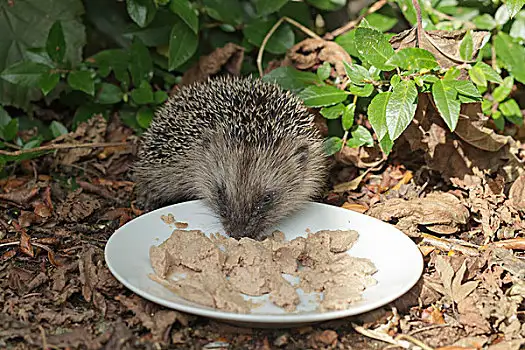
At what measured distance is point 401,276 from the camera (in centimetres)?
210

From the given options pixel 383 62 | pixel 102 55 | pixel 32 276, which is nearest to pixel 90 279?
pixel 32 276

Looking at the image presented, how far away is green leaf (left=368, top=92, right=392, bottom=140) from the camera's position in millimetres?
2365

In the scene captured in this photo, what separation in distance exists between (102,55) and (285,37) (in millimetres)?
989

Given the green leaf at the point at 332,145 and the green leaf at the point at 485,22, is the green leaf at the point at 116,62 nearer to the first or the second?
the green leaf at the point at 332,145

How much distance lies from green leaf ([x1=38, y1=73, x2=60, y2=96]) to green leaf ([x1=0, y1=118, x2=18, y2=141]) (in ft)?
0.68

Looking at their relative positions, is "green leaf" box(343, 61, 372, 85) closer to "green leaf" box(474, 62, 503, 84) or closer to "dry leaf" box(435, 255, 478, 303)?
"green leaf" box(474, 62, 503, 84)

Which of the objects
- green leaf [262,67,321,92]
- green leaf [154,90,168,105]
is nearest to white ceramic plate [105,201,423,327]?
green leaf [262,67,321,92]

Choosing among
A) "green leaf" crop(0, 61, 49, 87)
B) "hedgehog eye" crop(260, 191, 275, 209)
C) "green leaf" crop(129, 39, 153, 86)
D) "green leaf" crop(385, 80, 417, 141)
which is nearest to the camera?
Answer: "green leaf" crop(385, 80, 417, 141)

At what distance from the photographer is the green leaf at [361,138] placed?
2879 millimetres

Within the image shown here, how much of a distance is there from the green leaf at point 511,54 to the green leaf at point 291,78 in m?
0.93

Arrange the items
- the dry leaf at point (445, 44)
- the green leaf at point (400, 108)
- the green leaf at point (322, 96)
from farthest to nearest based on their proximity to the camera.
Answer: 1. the green leaf at point (322, 96)
2. the dry leaf at point (445, 44)
3. the green leaf at point (400, 108)

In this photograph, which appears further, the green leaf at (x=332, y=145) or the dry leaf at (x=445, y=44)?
the green leaf at (x=332, y=145)

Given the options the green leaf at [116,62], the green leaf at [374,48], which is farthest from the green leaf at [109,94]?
the green leaf at [374,48]

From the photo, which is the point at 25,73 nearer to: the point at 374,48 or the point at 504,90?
the point at 374,48
